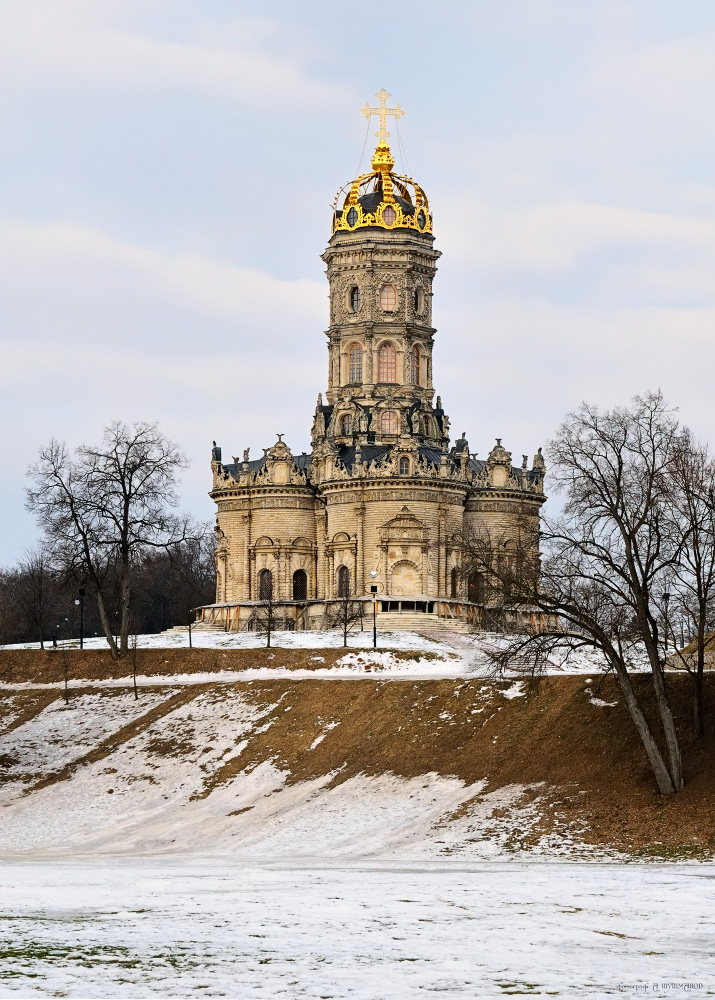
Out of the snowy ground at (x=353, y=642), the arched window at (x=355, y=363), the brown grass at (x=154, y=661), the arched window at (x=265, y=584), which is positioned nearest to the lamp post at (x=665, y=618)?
the snowy ground at (x=353, y=642)

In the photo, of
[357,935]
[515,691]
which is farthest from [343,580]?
[357,935]

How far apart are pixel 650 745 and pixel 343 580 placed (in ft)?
→ 174

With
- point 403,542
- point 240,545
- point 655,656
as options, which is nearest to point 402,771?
point 655,656

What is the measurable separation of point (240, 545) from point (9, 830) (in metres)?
48.4

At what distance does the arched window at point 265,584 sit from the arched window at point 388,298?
19085 mm

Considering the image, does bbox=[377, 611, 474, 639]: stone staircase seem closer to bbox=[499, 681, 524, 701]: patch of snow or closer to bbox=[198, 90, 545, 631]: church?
bbox=[198, 90, 545, 631]: church

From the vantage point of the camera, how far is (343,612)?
87375mm

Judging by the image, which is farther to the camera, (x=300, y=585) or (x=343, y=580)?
(x=300, y=585)

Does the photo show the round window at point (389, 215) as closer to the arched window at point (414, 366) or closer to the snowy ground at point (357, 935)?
the arched window at point (414, 366)

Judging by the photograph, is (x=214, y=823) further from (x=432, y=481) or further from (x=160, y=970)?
(x=432, y=481)

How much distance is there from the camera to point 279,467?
9819cm

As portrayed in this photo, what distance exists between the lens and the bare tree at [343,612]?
85562mm

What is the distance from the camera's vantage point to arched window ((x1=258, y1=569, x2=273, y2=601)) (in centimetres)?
9625

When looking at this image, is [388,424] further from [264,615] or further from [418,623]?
[418,623]
